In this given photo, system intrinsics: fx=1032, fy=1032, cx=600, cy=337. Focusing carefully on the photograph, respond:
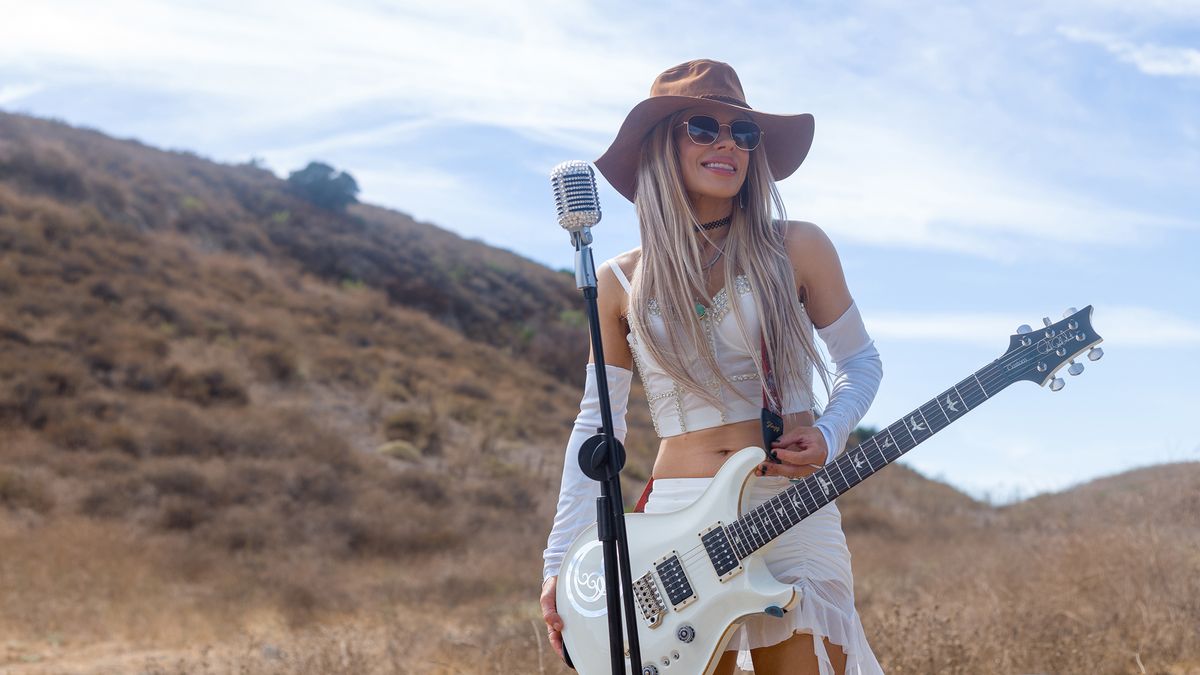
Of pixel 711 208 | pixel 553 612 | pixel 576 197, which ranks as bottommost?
pixel 553 612

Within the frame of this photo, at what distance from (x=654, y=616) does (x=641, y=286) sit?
0.83 m

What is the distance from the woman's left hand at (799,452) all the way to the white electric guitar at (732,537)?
34 millimetres

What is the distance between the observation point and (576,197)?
225 cm

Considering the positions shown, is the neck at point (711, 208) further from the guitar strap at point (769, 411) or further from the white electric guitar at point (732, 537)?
the white electric guitar at point (732, 537)

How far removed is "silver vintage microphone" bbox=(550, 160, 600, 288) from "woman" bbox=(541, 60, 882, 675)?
414mm

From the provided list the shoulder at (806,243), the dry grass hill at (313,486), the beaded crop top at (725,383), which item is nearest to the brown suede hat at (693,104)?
the shoulder at (806,243)

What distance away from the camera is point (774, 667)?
2436 millimetres

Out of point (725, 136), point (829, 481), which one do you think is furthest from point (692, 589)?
point (725, 136)

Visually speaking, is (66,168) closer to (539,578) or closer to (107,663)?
(539,578)

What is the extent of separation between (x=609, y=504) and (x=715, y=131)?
1.07 m

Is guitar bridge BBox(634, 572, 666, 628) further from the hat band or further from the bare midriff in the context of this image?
the hat band

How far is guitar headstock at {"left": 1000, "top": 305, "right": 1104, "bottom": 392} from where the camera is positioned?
2439mm

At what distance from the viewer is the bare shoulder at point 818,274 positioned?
103 inches

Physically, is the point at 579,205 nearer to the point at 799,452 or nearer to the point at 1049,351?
the point at 799,452
